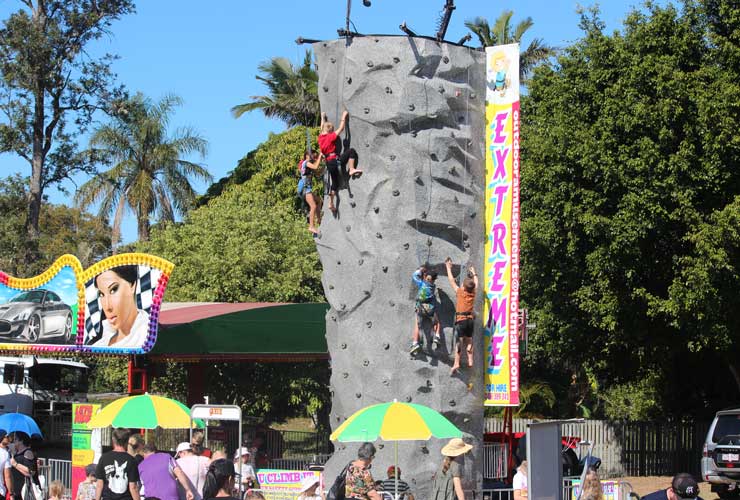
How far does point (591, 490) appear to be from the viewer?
12.2 m

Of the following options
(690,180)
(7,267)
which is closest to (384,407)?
(690,180)

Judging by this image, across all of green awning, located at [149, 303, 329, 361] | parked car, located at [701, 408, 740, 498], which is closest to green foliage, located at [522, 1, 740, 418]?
parked car, located at [701, 408, 740, 498]

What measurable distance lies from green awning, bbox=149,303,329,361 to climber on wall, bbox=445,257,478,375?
6911 mm

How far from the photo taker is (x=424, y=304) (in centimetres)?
1617

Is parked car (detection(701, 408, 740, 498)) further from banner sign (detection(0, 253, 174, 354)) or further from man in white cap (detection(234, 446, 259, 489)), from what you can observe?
banner sign (detection(0, 253, 174, 354))

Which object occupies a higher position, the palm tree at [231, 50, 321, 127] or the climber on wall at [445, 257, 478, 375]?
the palm tree at [231, 50, 321, 127]

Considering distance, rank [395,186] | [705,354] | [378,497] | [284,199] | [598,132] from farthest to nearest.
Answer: [284,199], [705,354], [598,132], [395,186], [378,497]

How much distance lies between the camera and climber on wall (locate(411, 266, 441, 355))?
16172 mm

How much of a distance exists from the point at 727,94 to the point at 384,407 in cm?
1368

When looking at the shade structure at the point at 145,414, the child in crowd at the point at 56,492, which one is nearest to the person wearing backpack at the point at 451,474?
the shade structure at the point at 145,414

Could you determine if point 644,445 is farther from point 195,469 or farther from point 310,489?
point 195,469

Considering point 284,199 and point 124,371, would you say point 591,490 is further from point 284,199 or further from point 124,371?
point 284,199

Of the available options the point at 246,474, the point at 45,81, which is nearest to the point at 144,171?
the point at 45,81

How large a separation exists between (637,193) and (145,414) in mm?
13107
